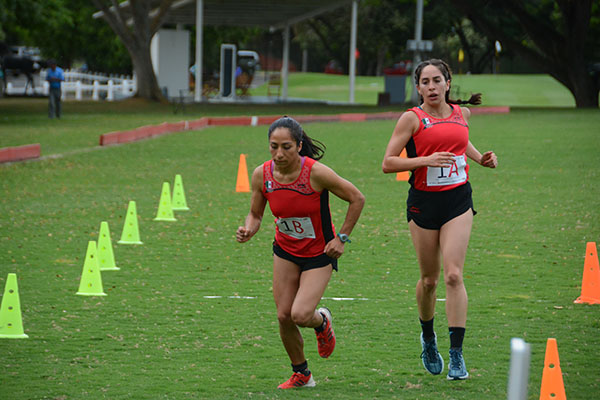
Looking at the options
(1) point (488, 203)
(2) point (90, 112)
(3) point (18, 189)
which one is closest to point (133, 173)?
(3) point (18, 189)

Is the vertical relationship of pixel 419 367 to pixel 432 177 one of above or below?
below

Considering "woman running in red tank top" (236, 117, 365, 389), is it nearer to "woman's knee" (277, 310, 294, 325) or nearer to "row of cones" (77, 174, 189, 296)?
"woman's knee" (277, 310, 294, 325)

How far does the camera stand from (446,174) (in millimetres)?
5949

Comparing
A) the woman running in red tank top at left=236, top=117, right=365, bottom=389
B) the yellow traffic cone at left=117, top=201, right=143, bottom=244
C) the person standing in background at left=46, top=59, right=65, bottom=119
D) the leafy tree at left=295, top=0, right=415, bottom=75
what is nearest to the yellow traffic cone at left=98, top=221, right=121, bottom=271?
the yellow traffic cone at left=117, top=201, right=143, bottom=244

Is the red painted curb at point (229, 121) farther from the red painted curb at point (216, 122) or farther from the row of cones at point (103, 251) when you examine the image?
the row of cones at point (103, 251)

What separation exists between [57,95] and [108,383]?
2708cm

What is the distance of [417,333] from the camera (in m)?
7.13

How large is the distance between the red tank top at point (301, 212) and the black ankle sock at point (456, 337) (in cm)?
98

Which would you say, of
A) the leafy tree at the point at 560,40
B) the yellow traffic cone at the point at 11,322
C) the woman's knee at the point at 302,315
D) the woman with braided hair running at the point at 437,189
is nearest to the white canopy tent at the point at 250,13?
the leafy tree at the point at 560,40

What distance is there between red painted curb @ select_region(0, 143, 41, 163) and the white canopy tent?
20183mm

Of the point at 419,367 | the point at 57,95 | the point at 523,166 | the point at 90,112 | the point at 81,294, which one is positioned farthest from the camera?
the point at 90,112

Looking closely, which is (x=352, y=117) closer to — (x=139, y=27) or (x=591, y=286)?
(x=139, y=27)

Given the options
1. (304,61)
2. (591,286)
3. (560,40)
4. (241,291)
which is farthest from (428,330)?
(304,61)

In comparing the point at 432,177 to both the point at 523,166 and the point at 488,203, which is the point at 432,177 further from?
the point at 523,166
